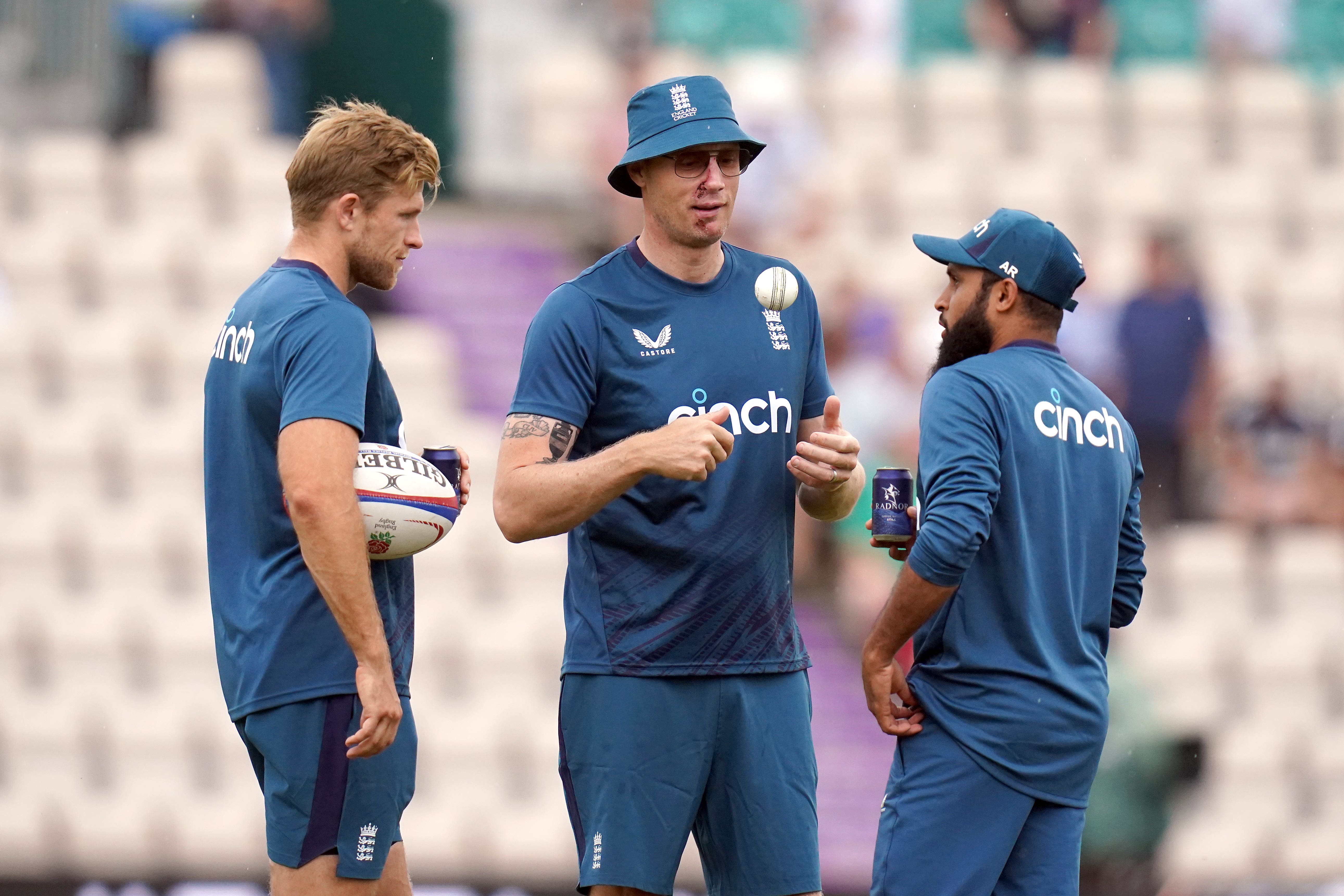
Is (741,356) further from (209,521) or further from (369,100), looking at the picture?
(369,100)

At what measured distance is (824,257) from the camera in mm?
8664

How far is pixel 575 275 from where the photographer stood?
347 inches

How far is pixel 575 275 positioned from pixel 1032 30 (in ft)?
10.6

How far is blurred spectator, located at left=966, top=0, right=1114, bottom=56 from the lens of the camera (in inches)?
371

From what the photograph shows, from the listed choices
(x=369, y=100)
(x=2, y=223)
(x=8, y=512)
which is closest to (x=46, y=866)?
(x=8, y=512)

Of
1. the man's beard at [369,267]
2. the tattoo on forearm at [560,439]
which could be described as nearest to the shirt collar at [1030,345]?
the tattoo on forearm at [560,439]

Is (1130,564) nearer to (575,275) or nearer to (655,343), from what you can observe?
(655,343)

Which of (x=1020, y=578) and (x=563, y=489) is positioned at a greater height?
(x=563, y=489)

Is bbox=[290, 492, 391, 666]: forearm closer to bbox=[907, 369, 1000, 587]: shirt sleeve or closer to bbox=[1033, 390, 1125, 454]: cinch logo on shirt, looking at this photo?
bbox=[907, 369, 1000, 587]: shirt sleeve

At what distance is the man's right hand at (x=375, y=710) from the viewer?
10.9ft

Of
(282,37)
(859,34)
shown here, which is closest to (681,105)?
(282,37)

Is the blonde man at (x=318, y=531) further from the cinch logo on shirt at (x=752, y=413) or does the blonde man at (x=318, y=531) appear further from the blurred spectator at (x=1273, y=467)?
the blurred spectator at (x=1273, y=467)

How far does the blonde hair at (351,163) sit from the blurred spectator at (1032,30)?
6538 millimetres

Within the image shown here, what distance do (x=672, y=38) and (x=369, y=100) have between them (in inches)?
72.5
